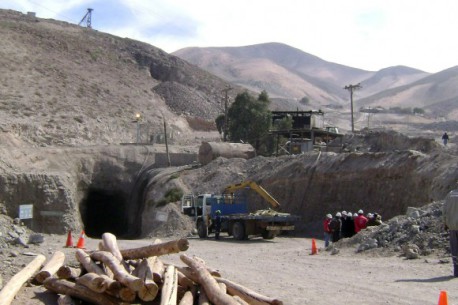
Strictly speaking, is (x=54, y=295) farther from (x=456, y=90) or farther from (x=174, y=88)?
(x=456, y=90)

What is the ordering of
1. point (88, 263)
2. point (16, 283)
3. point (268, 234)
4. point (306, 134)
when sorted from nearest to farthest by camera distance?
point (16, 283) < point (88, 263) < point (268, 234) < point (306, 134)

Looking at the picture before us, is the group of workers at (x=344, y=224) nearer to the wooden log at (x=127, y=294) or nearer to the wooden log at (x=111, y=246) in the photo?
the wooden log at (x=111, y=246)

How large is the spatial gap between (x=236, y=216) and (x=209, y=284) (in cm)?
1932

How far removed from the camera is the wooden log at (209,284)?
11102 millimetres

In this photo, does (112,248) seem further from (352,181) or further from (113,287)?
(352,181)

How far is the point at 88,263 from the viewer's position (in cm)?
1285

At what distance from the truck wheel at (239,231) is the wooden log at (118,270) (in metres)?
17.8

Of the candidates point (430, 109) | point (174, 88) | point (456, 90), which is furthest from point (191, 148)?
point (456, 90)

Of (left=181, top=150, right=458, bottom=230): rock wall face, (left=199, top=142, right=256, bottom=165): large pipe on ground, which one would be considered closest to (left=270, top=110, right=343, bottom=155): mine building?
(left=199, top=142, right=256, bottom=165): large pipe on ground

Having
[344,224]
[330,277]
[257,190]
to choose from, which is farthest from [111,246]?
[257,190]

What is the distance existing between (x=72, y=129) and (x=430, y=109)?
110m

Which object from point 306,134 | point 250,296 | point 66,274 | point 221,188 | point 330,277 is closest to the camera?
point 250,296

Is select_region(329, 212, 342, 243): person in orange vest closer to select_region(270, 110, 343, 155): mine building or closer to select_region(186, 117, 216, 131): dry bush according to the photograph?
select_region(270, 110, 343, 155): mine building

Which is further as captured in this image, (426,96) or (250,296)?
(426,96)
